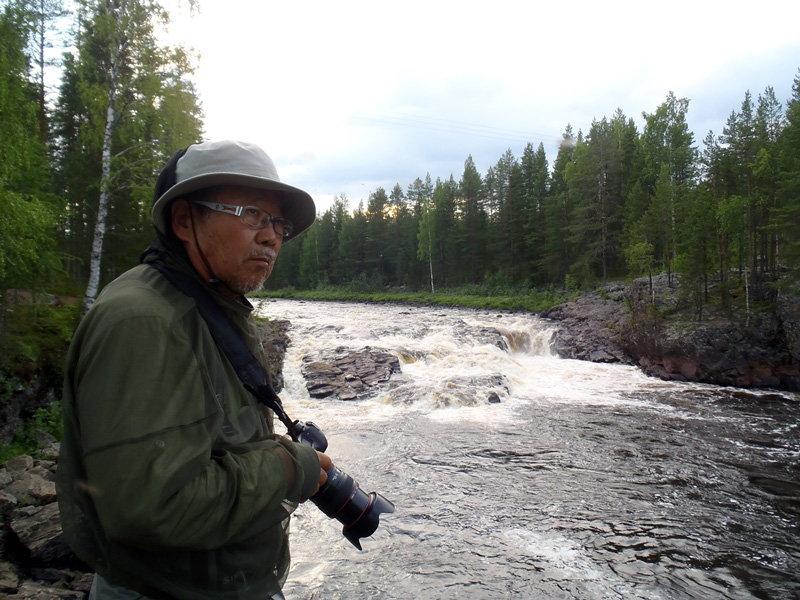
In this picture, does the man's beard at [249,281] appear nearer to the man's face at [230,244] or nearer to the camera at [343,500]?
the man's face at [230,244]

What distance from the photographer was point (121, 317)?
1292 millimetres

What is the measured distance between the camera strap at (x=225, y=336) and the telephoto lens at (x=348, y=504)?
42 centimetres

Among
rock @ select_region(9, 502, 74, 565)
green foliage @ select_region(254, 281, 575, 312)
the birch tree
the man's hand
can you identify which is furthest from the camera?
green foliage @ select_region(254, 281, 575, 312)

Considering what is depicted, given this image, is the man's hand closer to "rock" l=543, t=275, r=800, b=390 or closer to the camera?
the camera

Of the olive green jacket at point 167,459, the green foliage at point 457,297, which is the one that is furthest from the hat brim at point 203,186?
the green foliage at point 457,297

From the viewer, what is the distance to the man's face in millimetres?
1759

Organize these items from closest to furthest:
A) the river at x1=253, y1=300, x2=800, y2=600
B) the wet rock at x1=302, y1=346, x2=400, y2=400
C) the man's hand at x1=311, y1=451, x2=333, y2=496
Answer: the man's hand at x1=311, y1=451, x2=333, y2=496 → the river at x1=253, y1=300, x2=800, y2=600 → the wet rock at x1=302, y1=346, x2=400, y2=400

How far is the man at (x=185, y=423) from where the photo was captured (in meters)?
1.25

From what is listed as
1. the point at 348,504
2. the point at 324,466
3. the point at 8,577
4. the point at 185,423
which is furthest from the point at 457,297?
the point at 185,423

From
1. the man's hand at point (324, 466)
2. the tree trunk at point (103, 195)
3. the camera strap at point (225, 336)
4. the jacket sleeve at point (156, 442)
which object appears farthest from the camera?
the tree trunk at point (103, 195)

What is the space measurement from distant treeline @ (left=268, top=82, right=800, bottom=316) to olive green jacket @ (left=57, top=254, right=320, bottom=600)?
→ 2387 cm

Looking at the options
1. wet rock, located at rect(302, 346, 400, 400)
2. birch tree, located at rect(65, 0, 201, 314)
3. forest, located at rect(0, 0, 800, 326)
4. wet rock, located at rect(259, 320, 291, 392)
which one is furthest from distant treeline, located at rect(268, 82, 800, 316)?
birch tree, located at rect(65, 0, 201, 314)

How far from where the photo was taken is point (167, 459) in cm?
126

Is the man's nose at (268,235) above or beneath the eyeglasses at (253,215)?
beneath
